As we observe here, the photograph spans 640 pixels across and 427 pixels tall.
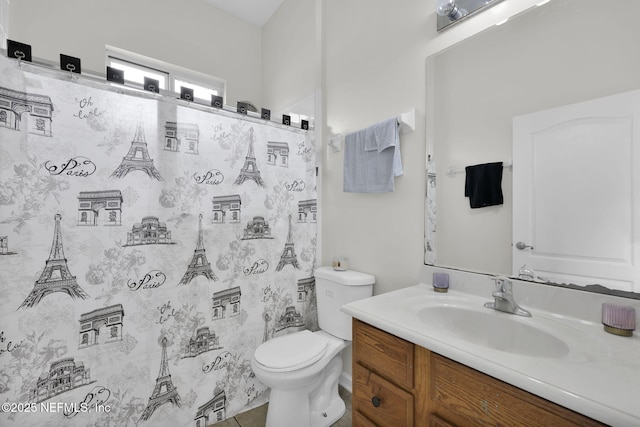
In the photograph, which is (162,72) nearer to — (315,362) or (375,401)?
Result: (315,362)

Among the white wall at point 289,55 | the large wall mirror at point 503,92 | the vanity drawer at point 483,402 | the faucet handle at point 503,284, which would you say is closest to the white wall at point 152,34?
the white wall at point 289,55

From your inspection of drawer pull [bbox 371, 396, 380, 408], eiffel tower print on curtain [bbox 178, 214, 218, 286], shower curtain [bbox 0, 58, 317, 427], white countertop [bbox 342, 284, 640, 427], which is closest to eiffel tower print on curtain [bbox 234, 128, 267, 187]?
shower curtain [bbox 0, 58, 317, 427]

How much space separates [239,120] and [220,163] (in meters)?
0.30

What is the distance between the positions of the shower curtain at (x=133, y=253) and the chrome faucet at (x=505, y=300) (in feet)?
4.00

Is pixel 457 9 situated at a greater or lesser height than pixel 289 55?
lesser

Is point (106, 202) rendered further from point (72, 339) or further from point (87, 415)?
point (87, 415)

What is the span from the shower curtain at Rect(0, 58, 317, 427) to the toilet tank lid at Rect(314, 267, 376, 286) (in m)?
0.29

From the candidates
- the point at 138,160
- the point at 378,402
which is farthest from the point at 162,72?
the point at 378,402

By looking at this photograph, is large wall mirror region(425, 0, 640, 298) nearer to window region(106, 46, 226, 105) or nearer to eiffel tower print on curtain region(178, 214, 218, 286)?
eiffel tower print on curtain region(178, 214, 218, 286)

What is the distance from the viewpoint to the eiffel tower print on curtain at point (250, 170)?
1.69 metres

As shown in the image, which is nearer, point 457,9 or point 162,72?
point 457,9

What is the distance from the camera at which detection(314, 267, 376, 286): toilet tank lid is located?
5.26ft

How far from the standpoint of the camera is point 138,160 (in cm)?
137

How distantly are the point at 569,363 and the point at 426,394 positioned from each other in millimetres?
368
